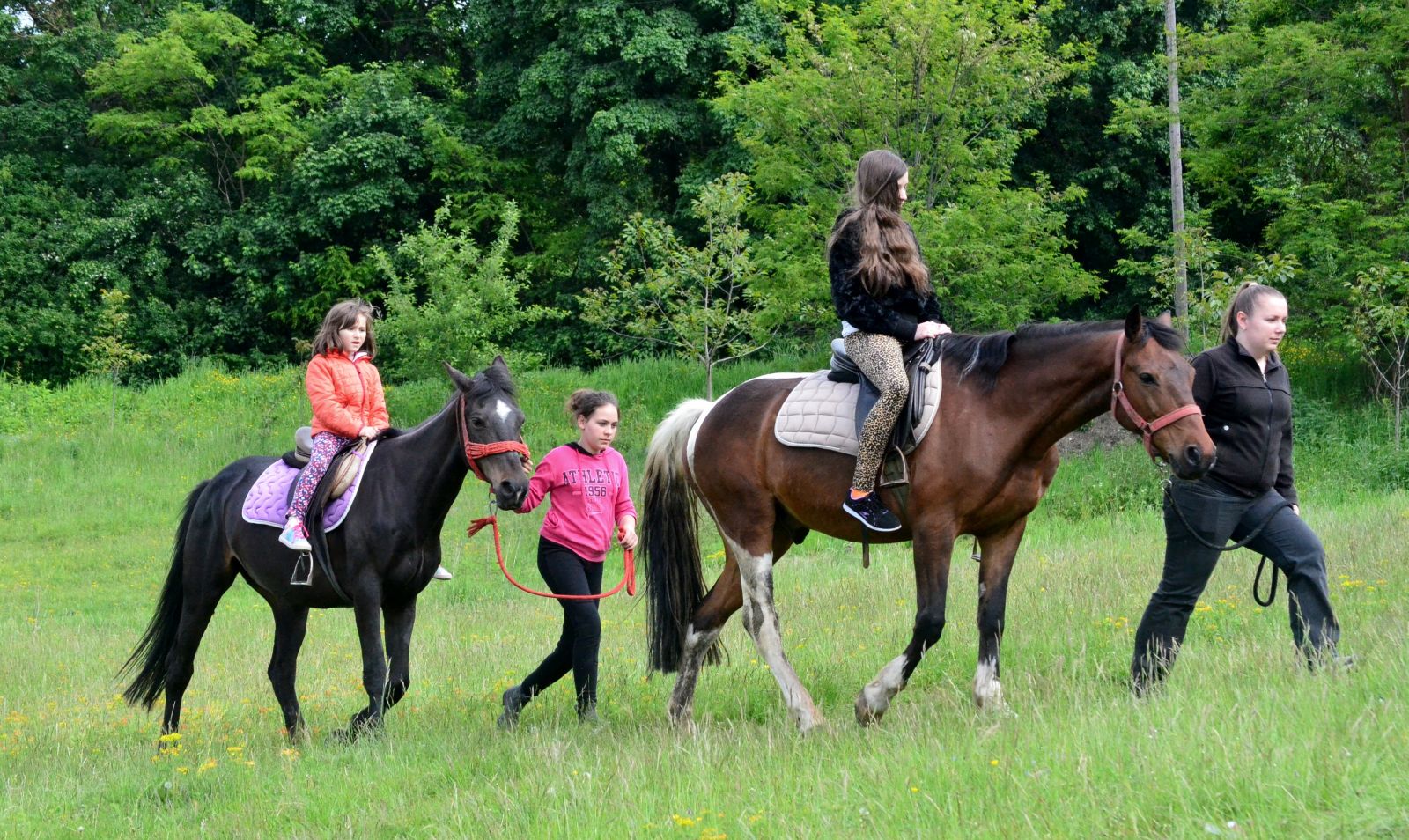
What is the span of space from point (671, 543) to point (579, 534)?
2.40 ft

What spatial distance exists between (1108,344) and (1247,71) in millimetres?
17651

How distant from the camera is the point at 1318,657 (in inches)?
217

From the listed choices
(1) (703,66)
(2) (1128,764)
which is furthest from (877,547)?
(1) (703,66)

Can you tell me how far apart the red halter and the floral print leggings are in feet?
14.4

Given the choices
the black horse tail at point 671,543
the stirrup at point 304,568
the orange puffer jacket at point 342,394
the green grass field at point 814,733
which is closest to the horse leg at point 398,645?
the green grass field at point 814,733

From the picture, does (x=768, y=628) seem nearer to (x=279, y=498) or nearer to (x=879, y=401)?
(x=879, y=401)

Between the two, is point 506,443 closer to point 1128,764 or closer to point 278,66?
point 1128,764

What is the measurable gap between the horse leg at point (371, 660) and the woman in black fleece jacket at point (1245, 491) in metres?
3.99

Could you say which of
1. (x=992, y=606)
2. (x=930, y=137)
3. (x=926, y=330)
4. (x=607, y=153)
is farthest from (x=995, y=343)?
(x=607, y=153)

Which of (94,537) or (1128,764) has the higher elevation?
(1128,764)

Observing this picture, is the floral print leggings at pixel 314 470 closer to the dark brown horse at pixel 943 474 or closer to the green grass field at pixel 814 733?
the green grass field at pixel 814 733

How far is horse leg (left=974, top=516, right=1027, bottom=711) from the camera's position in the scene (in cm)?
598

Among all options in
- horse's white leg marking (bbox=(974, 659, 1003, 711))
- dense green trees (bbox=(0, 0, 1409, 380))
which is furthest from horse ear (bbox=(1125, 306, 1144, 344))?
dense green trees (bbox=(0, 0, 1409, 380))

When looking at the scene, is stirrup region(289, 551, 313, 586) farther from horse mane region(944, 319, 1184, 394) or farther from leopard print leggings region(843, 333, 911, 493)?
horse mane region(944, 319, 1184, 394)
